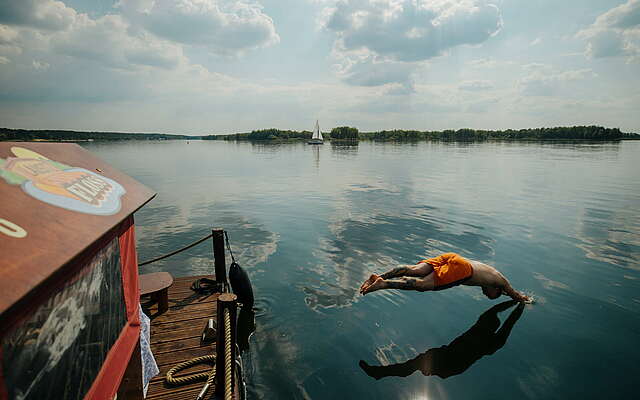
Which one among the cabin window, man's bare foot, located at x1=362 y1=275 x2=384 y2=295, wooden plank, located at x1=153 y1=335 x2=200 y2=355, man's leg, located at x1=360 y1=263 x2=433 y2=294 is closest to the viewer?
the cabin window

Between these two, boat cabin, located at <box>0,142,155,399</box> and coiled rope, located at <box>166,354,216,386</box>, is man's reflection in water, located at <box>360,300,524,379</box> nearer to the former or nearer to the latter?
coiled rope, located at <box>166,354,216,386</box>

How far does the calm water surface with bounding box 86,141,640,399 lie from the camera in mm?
6512

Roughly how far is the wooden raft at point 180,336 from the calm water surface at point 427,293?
1.35 metres

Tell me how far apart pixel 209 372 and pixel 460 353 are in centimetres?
551

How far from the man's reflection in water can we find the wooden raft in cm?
347

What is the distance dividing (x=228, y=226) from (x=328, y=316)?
9.85 meters

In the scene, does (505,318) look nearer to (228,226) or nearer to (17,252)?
(17,252)

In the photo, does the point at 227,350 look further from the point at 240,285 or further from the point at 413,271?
the point at 413,271

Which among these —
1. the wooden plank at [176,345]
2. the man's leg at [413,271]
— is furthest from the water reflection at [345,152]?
the wooden plank at [176,345]

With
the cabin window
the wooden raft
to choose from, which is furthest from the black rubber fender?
the cabin window

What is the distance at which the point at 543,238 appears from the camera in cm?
1418

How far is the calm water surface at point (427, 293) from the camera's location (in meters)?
6.51

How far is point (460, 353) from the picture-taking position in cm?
726

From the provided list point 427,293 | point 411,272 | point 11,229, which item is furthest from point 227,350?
point 427,293
